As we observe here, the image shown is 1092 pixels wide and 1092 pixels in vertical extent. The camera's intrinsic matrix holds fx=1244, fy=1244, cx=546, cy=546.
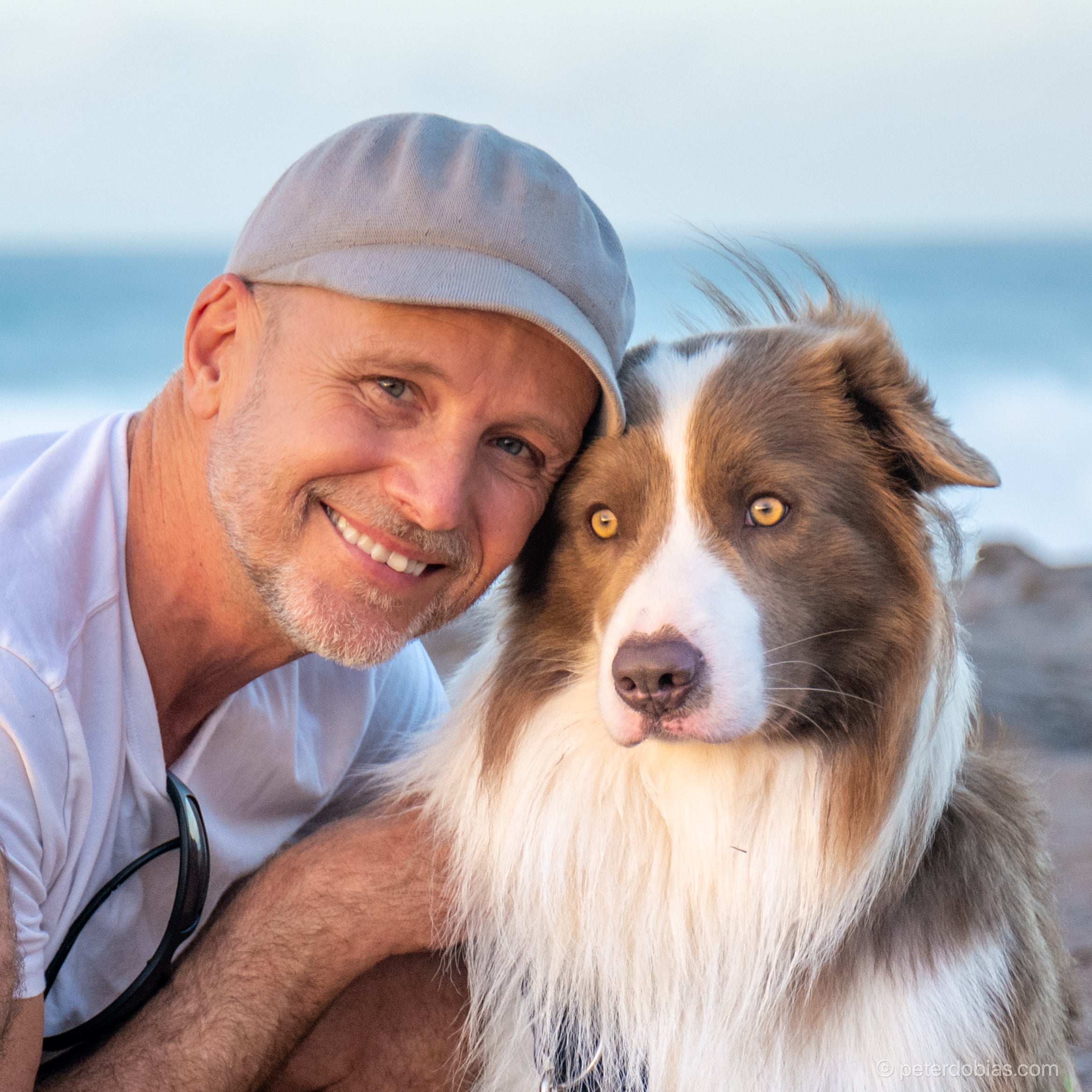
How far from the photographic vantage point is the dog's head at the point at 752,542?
8.25 ft

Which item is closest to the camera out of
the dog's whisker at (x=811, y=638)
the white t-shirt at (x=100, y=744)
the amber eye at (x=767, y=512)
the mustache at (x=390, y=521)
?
the white t-shirt at (x=100, y=744)

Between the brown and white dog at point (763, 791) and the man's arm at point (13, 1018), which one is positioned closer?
the man's arm at point (13, 1018)

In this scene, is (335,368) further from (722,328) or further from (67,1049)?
(67,1049)

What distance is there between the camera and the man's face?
9.16 ft

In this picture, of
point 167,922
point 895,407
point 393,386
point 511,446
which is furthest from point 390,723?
point 895,407

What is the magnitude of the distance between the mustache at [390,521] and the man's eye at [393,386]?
242mm

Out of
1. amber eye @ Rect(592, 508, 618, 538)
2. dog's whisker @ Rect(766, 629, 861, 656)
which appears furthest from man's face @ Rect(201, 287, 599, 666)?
dog's whisker @ Rect(766, 629, 861, 656)

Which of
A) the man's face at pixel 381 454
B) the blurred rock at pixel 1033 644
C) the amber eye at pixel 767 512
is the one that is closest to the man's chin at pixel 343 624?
the man's face at pixel 381 454

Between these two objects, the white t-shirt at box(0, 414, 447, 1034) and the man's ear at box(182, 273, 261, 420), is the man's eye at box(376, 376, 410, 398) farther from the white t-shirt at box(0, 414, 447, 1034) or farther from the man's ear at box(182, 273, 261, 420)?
the white t-shirt at box(0, 414, 447, 1034)

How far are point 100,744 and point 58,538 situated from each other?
458 mm

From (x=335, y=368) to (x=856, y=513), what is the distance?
1.22 m

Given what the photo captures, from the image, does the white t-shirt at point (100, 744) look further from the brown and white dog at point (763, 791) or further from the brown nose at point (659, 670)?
the brown nose at point (659, 670)

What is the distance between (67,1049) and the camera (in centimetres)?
290

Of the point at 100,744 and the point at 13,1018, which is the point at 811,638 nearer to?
the point at 100,744
